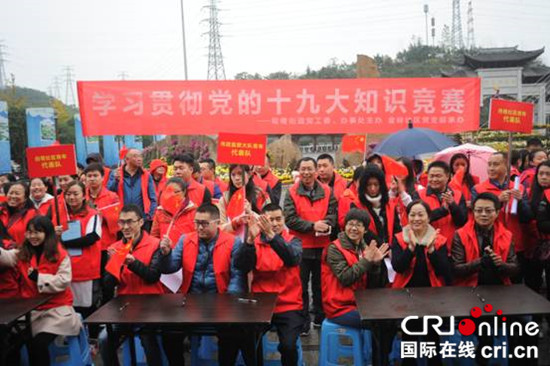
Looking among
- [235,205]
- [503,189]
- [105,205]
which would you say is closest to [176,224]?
[235,205]

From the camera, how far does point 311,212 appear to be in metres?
4.73

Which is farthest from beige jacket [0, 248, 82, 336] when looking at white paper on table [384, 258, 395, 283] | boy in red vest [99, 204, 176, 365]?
white paper on table [384, 258, 395, 283]

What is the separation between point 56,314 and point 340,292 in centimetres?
215

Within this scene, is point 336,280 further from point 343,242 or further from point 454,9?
point 454,9

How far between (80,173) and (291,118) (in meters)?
3.16

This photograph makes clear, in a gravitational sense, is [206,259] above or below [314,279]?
above

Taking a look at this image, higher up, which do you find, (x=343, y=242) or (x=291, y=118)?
(x=291, y=118)

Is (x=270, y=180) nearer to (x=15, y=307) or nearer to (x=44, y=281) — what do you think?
(x=44, y=281)

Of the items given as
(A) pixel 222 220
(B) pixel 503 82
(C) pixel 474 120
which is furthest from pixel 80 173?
(B) pixel 503 82

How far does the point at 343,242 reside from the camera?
3.79 metres

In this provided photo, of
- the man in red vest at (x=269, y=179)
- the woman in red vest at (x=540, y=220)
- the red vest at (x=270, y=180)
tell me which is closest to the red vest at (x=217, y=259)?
the man in red vest at (x=269, y=179)

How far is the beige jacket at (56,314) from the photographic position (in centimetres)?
365

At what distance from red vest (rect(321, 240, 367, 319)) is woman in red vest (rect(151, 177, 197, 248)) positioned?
5.31 ft

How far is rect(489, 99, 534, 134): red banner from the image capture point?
14.3ft
